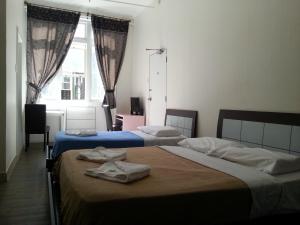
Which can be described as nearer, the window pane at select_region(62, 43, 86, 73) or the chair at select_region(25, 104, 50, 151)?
the chair at select_region(25, 104, 50, 151)

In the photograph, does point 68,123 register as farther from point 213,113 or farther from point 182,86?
point 213,113

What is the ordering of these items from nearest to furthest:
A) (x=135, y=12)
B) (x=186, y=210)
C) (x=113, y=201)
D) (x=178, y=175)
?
(x=113, y=201) → (x=186, y=210) → (x=178, y=175) → (x=135, y=12)

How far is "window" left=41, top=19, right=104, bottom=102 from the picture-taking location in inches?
246

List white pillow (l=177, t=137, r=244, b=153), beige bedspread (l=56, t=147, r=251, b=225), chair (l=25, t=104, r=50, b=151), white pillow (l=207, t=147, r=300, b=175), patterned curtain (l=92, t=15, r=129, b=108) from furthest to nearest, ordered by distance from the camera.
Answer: patterned curtain (l=92, t=15, r=129, b=108), chair (l=25, t=104, r=50, b=151), white pillow (l=177, t=137, r=244, b=153), white pillow (l=207, t=147, r=300, b=175), beige bedspread (l=56, t=147, r=251, b=225)

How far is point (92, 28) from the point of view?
623cm

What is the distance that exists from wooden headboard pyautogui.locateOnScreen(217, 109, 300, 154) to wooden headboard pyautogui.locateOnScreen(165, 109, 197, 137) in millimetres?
611

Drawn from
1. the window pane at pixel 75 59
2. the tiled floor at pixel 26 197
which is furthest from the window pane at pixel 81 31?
the tiled floor at pixel 26 197

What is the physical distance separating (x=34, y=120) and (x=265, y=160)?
4650 mm

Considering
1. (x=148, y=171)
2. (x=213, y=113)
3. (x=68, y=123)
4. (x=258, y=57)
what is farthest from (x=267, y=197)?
(x=68, y=123)

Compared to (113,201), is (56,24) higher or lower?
higher

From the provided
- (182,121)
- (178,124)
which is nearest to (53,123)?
(178,124)

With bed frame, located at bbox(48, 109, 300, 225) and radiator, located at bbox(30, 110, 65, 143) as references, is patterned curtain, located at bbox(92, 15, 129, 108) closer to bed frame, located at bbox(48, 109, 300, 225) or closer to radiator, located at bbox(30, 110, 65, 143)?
radiator, located at bbox(30, 110, 65, 143)

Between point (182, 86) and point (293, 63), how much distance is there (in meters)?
1.99

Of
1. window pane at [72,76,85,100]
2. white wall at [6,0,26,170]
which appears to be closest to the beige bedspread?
white wall at [6,0,26,170]
